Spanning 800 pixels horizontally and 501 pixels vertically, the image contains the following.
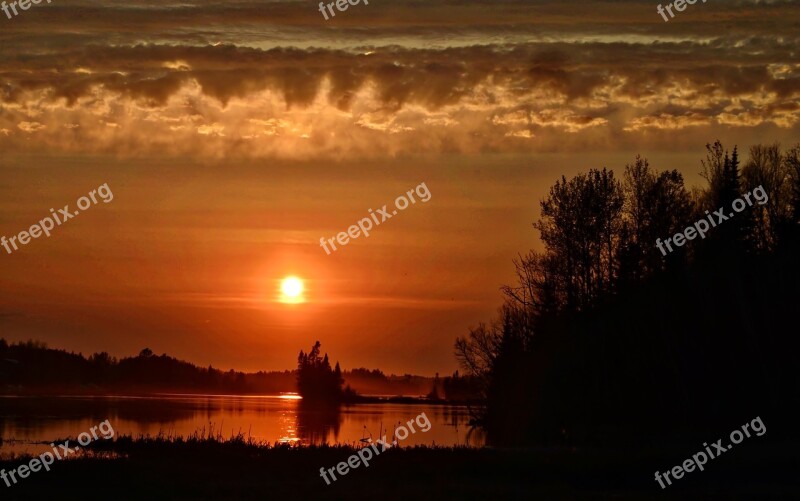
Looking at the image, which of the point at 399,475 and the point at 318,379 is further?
the point at 318,379

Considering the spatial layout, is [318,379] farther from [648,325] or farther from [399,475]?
[399,475]

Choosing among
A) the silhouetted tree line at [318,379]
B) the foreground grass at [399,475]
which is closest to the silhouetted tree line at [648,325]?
the foreground grass at [399,475]

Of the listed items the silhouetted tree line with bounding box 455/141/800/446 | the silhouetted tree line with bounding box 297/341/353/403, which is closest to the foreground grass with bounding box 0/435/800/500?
the silhouetted tree line with bounding box 455/141/800/446

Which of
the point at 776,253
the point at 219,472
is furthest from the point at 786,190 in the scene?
the point at 219,472

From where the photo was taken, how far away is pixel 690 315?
61.0 meters

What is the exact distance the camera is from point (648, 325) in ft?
199

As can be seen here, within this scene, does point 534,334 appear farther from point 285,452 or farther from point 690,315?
point 285,452

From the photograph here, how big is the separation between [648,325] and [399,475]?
31184mm

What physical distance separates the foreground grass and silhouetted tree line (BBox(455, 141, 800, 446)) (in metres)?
13.2

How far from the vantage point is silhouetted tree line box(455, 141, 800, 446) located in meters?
57.9

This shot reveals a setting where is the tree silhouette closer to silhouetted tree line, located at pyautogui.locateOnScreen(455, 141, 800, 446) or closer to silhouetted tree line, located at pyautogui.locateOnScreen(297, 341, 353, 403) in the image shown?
silhouetted tree line, located at pyautogui.locateOnScreen(297, 341, 353, 403)

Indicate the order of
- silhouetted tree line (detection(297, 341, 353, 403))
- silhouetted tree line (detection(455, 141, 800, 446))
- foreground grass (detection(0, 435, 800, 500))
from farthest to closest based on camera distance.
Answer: silhouetted tree line (detection(297, 341, 353, 403)) → silhouetted tree line (detection(455, 141, 800, 446)) → foreground grass (detection(0, 435, 800, 500))

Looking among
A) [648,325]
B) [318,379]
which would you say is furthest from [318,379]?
[648,325]

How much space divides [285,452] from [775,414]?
3108cm
